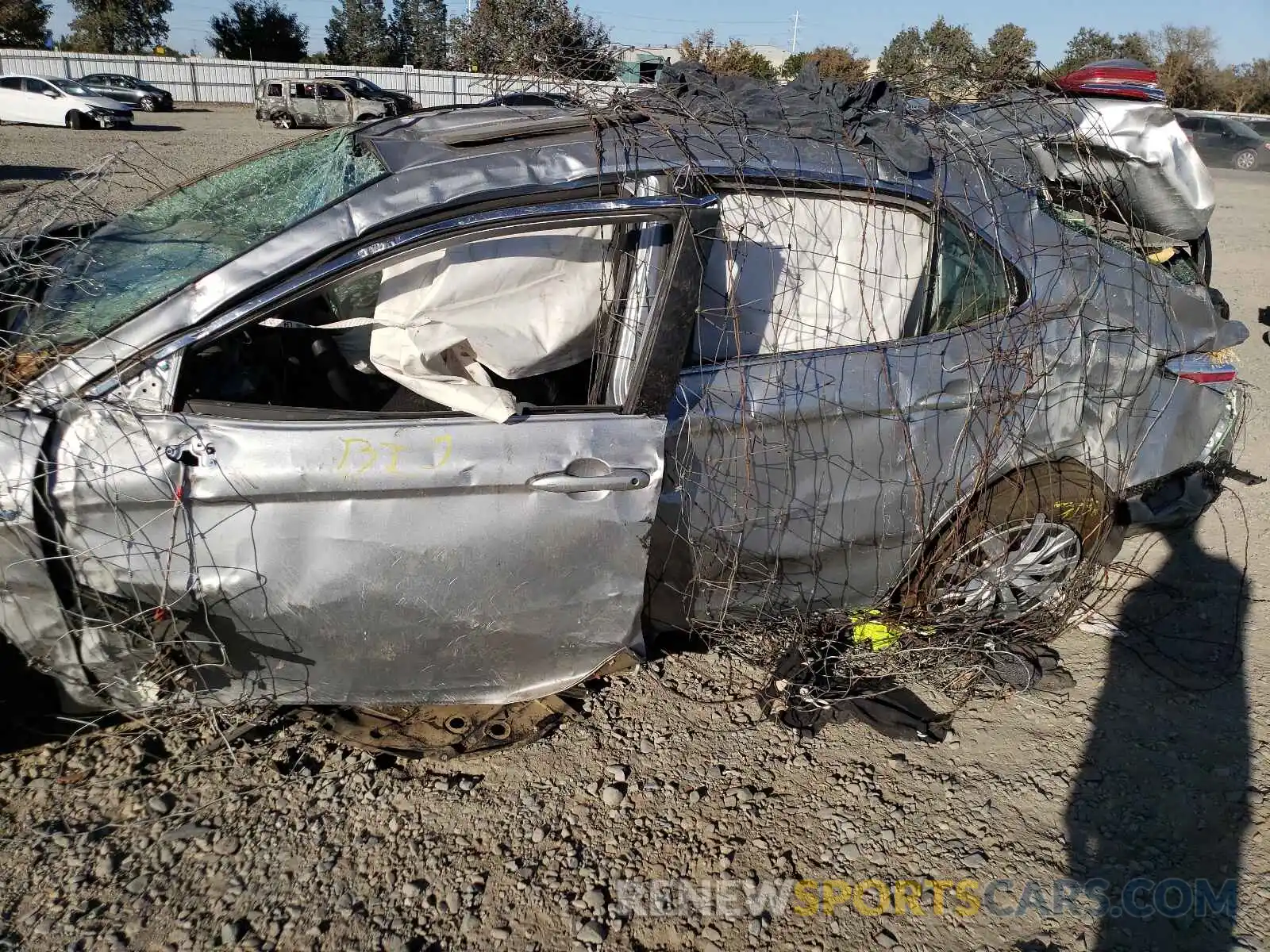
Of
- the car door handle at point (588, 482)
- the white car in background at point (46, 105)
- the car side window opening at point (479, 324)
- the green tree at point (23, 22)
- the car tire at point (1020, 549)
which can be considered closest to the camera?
the car door handle at point (588, 482)

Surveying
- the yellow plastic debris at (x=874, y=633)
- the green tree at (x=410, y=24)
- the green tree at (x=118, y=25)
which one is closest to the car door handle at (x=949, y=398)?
the yellow plastic debris at (x=874, y=633)

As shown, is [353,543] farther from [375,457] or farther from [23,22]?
[23,22]

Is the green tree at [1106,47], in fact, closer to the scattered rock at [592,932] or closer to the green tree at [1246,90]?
the green tree at [1246,90]

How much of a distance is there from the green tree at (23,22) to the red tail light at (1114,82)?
161 ft

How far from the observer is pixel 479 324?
2418mm

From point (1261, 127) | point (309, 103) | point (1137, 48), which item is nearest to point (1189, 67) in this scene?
point (1137, 48)

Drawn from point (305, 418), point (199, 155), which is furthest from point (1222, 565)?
point (199, 155)

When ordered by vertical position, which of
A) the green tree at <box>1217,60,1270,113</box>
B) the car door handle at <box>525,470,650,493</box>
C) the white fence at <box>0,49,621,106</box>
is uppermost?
the green tree at <box>1217,60,1270,113</box>

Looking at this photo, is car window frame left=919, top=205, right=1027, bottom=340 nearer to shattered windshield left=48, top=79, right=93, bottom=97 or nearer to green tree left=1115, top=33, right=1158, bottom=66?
shattered windshield left=48, top=79, right=93, bottom=97

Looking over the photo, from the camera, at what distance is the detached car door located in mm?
2096

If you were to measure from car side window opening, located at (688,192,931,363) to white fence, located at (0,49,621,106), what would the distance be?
3260 cm

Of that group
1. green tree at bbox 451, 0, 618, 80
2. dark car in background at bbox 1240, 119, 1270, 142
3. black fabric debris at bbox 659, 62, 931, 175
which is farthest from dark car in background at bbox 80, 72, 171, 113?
dark car in background at bbox 1240, 119, 1270, 142

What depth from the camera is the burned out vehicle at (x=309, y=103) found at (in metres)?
23.5

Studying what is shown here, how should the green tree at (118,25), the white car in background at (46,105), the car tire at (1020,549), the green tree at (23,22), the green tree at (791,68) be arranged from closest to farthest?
the car tire at (1020,549) → the green tree at (791,68) → the white car in background at (46,105) → the green tree at (23,22) → the green tree at (118,25)
